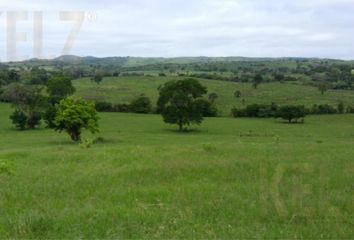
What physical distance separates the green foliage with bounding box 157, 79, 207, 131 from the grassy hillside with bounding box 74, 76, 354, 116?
22699mm

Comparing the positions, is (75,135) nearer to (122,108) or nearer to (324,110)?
(122,108)

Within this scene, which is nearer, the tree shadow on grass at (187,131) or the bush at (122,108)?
the tree shadow on grass at (187,131)

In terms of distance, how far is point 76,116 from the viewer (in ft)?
187

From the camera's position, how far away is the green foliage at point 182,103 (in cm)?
7375

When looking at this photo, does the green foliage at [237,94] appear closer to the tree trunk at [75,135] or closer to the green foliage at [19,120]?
the green foliage at [19,120]

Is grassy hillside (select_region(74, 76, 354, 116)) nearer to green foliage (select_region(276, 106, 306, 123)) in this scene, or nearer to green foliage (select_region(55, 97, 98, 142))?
green foliage (select_region(276, 106, 306, 123))

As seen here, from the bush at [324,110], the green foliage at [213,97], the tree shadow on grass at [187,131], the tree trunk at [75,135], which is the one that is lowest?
the tree shadow on grass at [187,131]

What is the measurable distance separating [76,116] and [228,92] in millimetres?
73680

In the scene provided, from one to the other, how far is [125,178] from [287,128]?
63.4 metres

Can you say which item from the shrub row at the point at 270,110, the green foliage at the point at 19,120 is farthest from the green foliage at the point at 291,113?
the green foliage at the point at 19,120

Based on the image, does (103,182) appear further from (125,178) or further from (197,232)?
(197,232)

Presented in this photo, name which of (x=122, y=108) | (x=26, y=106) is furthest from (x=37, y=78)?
(x=26, y=106)

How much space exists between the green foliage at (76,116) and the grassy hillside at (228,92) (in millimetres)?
43083

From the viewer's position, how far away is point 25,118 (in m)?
77.0
